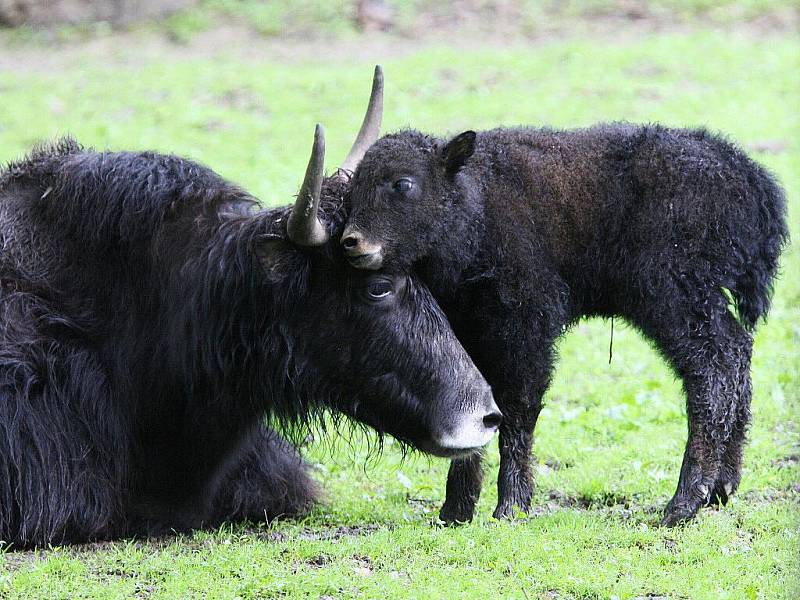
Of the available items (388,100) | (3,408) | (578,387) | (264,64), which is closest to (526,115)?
(388,100)

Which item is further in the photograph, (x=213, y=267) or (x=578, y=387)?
(x=578, y=387)

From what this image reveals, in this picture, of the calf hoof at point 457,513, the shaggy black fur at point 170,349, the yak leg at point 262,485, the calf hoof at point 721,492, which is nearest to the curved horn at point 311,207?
the shaggy black fur at point 170,349

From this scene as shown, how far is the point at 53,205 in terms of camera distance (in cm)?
605

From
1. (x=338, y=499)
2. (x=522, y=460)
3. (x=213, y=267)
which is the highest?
(x=213, y=267)

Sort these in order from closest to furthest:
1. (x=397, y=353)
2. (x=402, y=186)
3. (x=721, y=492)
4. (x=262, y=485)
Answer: (x=402, y=186) < (x=397, y=353) < (x=721, y=492) < (x=262, y=485)

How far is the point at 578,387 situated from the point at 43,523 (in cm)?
414

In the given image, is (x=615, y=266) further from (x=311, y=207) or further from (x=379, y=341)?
(x=311, y=207)

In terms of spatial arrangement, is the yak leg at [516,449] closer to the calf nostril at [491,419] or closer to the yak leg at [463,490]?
the yak leg at [463,490]

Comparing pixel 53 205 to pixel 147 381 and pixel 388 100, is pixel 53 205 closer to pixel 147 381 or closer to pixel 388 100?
pixel 147 381

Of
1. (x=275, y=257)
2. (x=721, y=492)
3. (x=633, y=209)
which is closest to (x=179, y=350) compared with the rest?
(x=275, y=257)

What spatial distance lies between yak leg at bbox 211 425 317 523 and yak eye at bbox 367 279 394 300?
105cm

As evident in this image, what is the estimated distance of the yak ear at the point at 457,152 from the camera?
17.7 ft

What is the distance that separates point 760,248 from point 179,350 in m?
2.83

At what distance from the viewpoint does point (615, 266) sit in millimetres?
5934
